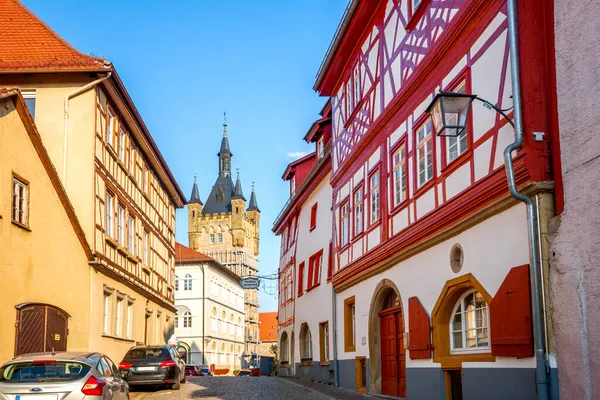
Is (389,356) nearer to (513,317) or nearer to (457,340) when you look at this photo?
(457,340)

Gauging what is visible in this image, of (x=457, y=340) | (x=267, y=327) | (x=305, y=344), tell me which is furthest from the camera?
(x=267, y=327)

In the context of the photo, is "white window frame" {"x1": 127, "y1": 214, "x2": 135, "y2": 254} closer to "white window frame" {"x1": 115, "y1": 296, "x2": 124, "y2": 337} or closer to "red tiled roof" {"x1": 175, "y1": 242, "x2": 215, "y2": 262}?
"white window frame" {"x1": 115, "y1": 296, "x2": 124, "y2": 337}

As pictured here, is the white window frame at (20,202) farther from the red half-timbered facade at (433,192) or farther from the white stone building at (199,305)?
the white stone building at (199,305)

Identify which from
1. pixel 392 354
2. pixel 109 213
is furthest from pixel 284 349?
pixel 392 354

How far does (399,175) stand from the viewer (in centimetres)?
1723

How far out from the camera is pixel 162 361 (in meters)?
22.7

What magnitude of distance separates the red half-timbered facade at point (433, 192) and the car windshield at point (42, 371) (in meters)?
6.00

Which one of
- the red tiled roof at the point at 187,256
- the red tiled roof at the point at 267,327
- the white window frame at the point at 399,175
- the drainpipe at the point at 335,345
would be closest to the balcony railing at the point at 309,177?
the drainpipe at the point at 335,345

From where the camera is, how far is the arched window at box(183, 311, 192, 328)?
7975 cm

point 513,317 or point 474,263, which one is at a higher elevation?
point 474,263

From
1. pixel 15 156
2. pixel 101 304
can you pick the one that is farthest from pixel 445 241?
pixel 101 304

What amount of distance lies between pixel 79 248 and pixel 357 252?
7581 mm

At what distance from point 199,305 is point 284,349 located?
39.6 m

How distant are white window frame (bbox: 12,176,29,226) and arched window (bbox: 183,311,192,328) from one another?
63.1 m
